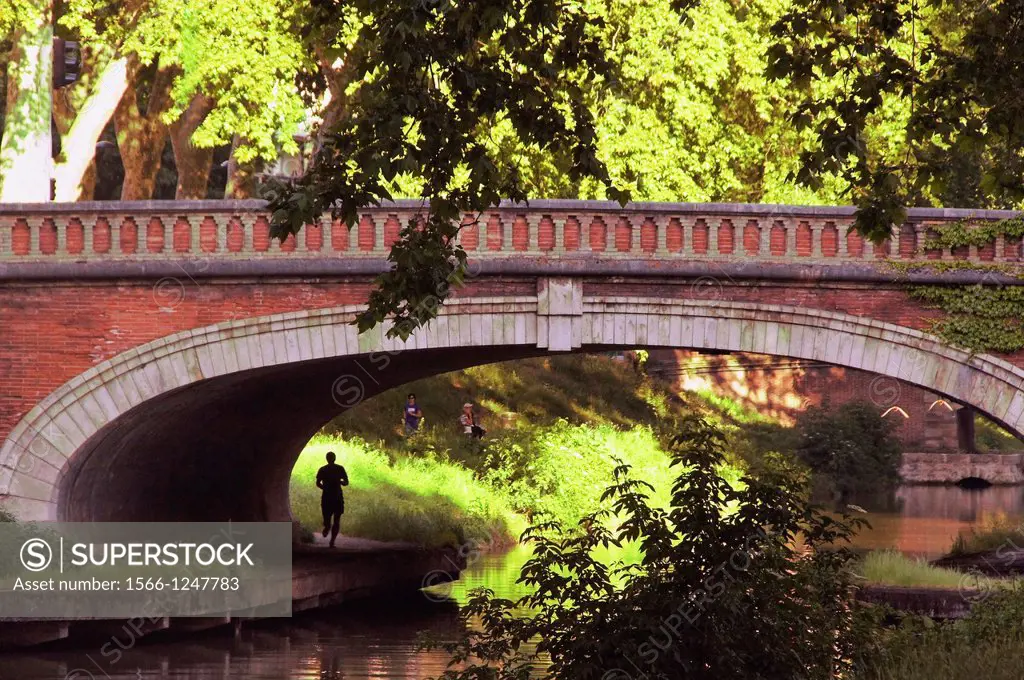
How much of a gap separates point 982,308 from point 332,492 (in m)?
8.41

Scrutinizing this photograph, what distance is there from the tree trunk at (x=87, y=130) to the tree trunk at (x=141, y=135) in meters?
1.82

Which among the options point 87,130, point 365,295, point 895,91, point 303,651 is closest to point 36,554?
point 303,651

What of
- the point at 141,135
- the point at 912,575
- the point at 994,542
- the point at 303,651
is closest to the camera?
the point at 303,651

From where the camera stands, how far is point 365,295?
14.9m

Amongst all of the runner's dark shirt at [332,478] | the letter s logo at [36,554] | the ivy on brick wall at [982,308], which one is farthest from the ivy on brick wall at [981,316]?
the letter s logo at [36,554]

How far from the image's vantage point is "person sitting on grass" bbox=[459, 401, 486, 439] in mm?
27209

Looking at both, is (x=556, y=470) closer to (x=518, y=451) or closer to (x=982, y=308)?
(x=518, y=451)

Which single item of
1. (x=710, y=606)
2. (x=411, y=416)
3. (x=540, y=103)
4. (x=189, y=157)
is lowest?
(x=411, y=416)

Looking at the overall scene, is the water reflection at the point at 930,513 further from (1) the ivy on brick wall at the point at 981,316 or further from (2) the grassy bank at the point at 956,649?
(2) the grassy bank at the point at 956,649

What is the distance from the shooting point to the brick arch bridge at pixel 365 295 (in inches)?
580

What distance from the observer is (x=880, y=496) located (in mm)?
35656

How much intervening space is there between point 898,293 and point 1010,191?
5.99 metres

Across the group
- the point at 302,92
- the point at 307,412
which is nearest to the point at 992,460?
the point at 302,92

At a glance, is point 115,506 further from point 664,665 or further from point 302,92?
point 302,92
